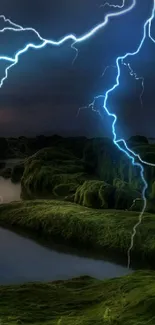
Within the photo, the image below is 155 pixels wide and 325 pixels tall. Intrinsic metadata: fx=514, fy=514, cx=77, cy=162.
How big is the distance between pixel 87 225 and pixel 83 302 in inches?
132

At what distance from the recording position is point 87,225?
7191mm

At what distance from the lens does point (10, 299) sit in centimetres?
A: 404

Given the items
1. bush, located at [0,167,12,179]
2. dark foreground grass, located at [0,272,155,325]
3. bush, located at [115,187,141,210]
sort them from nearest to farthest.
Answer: dark foreground grass, located at [0,272,155,325]
bush, located at [115,187,141,210]
bush, located at [0,167,12,179]

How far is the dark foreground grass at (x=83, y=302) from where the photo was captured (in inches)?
119

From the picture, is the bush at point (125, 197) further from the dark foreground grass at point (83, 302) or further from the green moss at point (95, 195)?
the dark foreground grass at point (83, 302)

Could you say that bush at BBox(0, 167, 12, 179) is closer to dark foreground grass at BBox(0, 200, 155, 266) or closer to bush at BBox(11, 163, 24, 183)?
bush at BBox(11, 163, 24, 183)

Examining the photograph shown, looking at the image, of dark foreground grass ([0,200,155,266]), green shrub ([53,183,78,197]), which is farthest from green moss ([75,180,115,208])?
green shrub ([53,183,78,197])

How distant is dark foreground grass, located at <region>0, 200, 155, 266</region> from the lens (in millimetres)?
6348

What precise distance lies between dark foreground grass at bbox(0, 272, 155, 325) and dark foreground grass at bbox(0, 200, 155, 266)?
64.5 inches

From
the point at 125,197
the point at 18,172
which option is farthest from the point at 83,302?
the point at 18,172

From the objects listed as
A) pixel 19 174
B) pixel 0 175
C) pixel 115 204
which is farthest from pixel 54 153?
pixel 115 204

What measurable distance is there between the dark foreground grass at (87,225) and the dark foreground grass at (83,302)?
1.64 m

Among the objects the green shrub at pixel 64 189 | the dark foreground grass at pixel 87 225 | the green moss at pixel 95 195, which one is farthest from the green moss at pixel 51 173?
the dark foreground grass at pixel 87 225

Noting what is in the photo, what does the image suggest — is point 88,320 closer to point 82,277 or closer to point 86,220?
point 82,277
